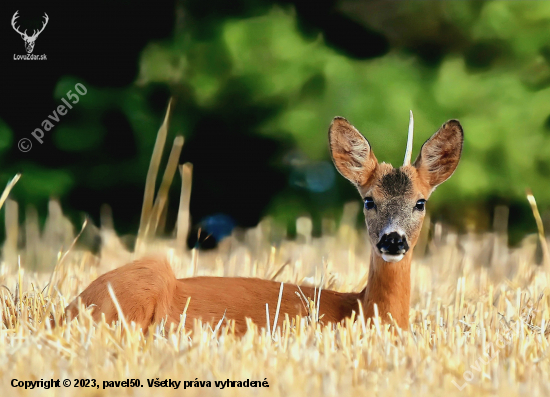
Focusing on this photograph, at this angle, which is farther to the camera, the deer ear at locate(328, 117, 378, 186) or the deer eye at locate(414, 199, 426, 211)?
the deer ear at locate(328, 117, 378, 186)

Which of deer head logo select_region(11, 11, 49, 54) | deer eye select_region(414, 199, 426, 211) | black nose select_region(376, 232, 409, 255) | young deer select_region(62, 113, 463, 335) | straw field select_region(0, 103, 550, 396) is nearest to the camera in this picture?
straw field select_region(0, 103, 550, 396)

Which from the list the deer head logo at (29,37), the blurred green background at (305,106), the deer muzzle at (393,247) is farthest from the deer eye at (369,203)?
the deer head logo at (29,37)

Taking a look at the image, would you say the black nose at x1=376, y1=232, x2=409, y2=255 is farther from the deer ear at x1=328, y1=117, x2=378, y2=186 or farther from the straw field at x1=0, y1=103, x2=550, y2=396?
the deer ear at x1=328, y1=117, x2=378, y2=186

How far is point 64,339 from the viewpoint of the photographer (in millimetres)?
2926

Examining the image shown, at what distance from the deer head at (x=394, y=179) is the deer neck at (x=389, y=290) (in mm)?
83

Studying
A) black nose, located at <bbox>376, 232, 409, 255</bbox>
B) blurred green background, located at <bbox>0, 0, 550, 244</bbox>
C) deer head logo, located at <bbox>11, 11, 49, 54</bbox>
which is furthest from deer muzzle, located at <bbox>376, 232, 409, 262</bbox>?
deer head logo, located at <bbox>11, 11, 49, 54</bbox>

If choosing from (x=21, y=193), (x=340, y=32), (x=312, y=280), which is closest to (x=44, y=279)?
(x=312, y=280)

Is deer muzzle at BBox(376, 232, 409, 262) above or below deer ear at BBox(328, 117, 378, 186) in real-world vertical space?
below

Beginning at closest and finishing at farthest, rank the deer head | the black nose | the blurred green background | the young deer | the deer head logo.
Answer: the young deer < the black nose < the deer head < the blurred green background < the deer head logo

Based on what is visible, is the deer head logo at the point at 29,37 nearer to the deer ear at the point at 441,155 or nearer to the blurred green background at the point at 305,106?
the blurred green background at the point at 305,106

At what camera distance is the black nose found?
386cm

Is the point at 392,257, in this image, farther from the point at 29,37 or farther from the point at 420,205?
the point at 29,37

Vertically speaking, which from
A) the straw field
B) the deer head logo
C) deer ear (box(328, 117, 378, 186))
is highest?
the deer head logo

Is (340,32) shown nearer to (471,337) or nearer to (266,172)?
(266,172)
